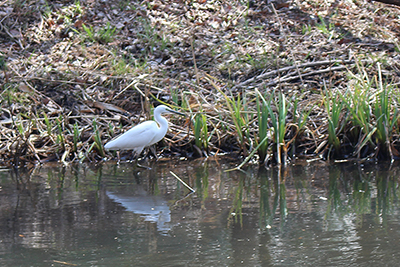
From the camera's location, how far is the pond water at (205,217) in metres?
3.19

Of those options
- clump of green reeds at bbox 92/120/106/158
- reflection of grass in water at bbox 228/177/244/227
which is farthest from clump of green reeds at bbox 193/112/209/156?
reflection of grass in water at bbox 228/177/244/227

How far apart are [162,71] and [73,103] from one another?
163 centimetres

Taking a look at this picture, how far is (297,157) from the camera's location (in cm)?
620

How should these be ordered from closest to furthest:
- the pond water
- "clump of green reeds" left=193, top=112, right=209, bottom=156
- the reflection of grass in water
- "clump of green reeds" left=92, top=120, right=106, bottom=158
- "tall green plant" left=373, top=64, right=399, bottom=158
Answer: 1. the pond water
2. the reflection of grass in water
3. "tall green plant" left=373, top=64, right=399, bottom=158
4. "clump of green reeds" left=193, top=112, right=209, bottom=156
5. "clump of green reeds" left=92, top=120, right=106, bottom=158

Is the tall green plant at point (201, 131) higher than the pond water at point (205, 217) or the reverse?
higher

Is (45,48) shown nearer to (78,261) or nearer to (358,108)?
(358,108)

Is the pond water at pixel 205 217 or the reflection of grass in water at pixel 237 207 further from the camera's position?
the reflection of grass in water at pixel 237 207

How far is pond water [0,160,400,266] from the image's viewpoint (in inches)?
126

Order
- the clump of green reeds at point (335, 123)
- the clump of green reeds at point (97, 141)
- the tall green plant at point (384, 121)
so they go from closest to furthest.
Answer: the tall green plant at point (384, 121), the clump of green reeds at point (335, 123), the clump of green reeds at point (97, 141)

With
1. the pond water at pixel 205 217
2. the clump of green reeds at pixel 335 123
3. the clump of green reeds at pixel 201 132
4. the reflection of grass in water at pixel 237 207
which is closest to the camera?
the pond water at pixel 205 217

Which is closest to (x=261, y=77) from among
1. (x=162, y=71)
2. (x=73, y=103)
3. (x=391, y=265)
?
(x=162, y=71)

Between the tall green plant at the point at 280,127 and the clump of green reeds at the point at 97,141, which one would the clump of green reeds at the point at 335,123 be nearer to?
the tall green plant at the point at 280,127

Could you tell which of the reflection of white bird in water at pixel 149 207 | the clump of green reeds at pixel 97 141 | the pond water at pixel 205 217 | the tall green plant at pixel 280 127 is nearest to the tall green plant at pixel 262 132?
the tall green plant at pixel 280 127

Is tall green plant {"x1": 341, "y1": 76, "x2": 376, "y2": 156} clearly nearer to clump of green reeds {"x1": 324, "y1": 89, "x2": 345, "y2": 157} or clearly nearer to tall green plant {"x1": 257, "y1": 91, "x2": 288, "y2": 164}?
clump of green reeds {"x1": 324, "y1": 89, "x2": 345, "y2": 157}
